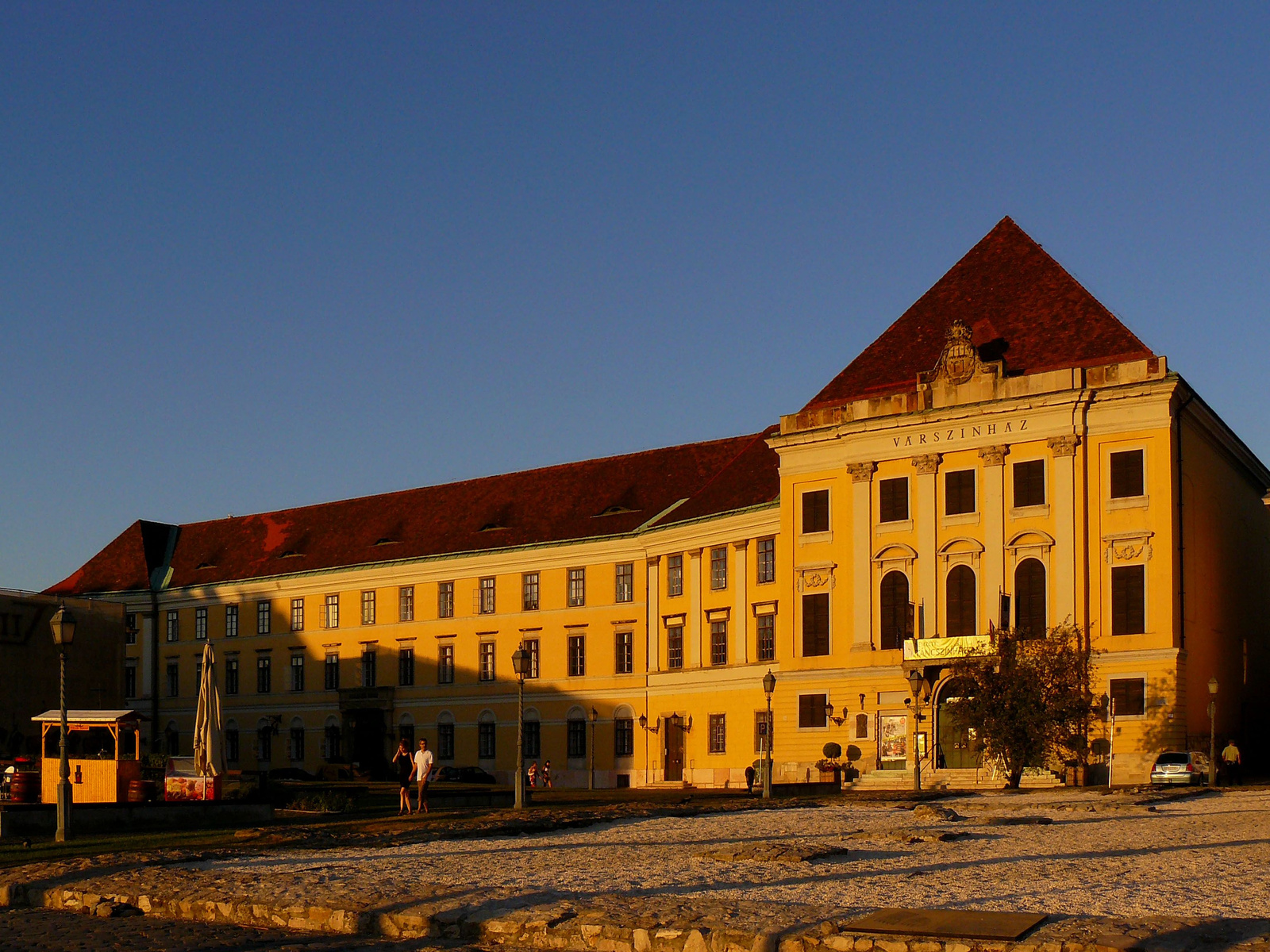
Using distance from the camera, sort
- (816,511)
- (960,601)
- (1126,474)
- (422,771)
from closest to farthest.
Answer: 1. (422,771)
2. (1126,474)
3. (960,601)
4. (816,511)

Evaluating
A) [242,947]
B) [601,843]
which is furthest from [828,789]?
[242,947]

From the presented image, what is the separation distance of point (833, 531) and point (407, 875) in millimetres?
39987

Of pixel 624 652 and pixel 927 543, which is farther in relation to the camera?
pixel 624 652

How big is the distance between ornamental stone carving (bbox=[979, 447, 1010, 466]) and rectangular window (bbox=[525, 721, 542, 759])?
83.4ft

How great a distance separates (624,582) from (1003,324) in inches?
790

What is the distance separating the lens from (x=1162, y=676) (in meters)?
49.0

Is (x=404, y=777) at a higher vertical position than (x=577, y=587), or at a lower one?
lower

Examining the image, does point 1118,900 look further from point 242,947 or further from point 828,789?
point 828,789

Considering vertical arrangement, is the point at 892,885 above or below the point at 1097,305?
below

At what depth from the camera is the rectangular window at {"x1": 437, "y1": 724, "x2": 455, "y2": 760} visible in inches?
2832

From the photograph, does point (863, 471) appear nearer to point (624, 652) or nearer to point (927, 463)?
point (927, 463)

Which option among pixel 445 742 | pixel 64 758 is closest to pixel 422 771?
pixel 64 758

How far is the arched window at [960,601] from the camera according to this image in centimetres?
5319

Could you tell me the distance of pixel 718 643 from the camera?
2451 inches
